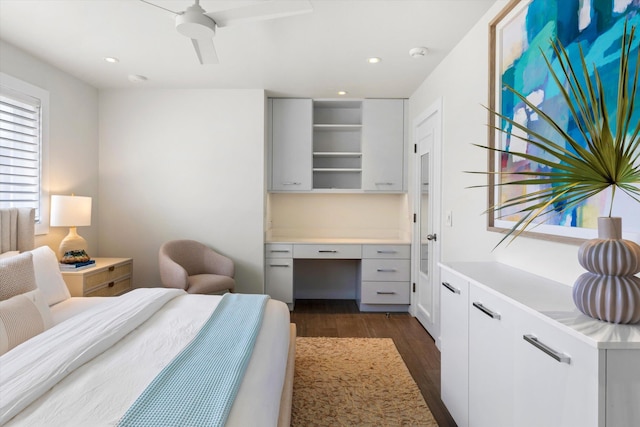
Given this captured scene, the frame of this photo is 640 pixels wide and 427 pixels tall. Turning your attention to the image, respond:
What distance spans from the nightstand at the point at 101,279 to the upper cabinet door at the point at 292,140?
1.86m

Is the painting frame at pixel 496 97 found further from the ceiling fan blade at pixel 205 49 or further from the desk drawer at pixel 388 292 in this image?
the desk drawer at pixel 388 292

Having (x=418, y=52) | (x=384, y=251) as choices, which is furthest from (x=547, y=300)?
(x=384, y=251)

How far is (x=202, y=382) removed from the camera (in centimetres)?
124

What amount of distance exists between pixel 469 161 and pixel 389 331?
183cm

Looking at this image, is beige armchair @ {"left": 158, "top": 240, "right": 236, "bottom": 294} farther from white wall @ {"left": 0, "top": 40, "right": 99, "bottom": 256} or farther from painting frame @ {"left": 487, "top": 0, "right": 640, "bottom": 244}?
painting frame @ {"left": 487, "top": 0, "right": 640, "bottom": 244}

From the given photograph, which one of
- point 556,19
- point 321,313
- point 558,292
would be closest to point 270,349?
point 558,292

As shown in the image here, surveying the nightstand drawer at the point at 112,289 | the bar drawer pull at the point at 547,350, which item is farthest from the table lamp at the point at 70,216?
the bar drawer pull at the point at 547,350

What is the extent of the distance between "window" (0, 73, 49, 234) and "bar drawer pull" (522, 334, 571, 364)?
3563mm

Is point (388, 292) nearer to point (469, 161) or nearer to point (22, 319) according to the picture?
point (469, 161)

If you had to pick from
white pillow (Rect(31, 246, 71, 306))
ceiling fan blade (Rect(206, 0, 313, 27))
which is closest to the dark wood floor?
white pillow (Rect(31, 246, 71, 306))

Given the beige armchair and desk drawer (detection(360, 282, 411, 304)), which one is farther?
desk drawer (detection(360, 282, 411, 304))

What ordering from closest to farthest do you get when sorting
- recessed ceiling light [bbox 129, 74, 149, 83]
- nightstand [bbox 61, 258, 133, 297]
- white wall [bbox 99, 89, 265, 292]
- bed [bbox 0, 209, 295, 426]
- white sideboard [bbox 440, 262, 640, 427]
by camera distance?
white sideboard [bbox 440, 262, 640, 427] → bed [bbox 0, 209, 295, 426] → nightstand [bbox 61, 258, 133, 297] → recessed ceiling light [bbox 129, 74, 149, 83] → white wall [bbox 99, 89, 265, 292]

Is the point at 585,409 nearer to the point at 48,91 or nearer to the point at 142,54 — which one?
the point at 142,54

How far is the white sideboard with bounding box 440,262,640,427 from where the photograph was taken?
87 cm
